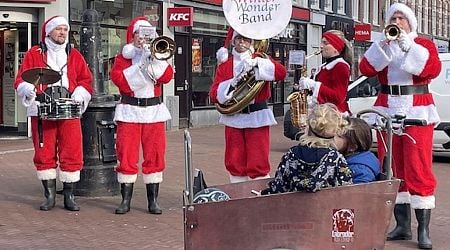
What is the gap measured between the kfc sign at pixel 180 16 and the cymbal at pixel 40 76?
39.1 ft

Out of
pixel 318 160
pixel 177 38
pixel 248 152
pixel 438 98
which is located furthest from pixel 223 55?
pixel 177 38

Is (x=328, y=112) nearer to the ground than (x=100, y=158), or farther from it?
farther from it

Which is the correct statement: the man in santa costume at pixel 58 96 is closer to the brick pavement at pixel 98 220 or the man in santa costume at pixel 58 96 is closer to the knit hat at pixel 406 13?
the brick pavement at pixel 98 220

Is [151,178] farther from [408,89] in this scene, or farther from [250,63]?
[408,89]

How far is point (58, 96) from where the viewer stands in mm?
8062

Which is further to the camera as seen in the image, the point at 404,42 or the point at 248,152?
the point at 248,152

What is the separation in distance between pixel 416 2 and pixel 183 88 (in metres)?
29.8

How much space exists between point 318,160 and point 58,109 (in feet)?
13.8

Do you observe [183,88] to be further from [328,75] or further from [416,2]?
[416,2]

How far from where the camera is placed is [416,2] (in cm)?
4694

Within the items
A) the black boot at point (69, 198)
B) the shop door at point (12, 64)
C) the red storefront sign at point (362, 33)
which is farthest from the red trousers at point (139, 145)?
the red storefront sign at point (362, 33)

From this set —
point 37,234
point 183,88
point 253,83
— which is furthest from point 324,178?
point 183,88

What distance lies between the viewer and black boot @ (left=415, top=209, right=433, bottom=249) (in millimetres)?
6699

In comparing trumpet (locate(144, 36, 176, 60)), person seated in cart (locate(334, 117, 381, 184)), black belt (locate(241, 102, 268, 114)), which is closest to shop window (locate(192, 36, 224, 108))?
trumpet (locate(144, 36, 176, 60))
